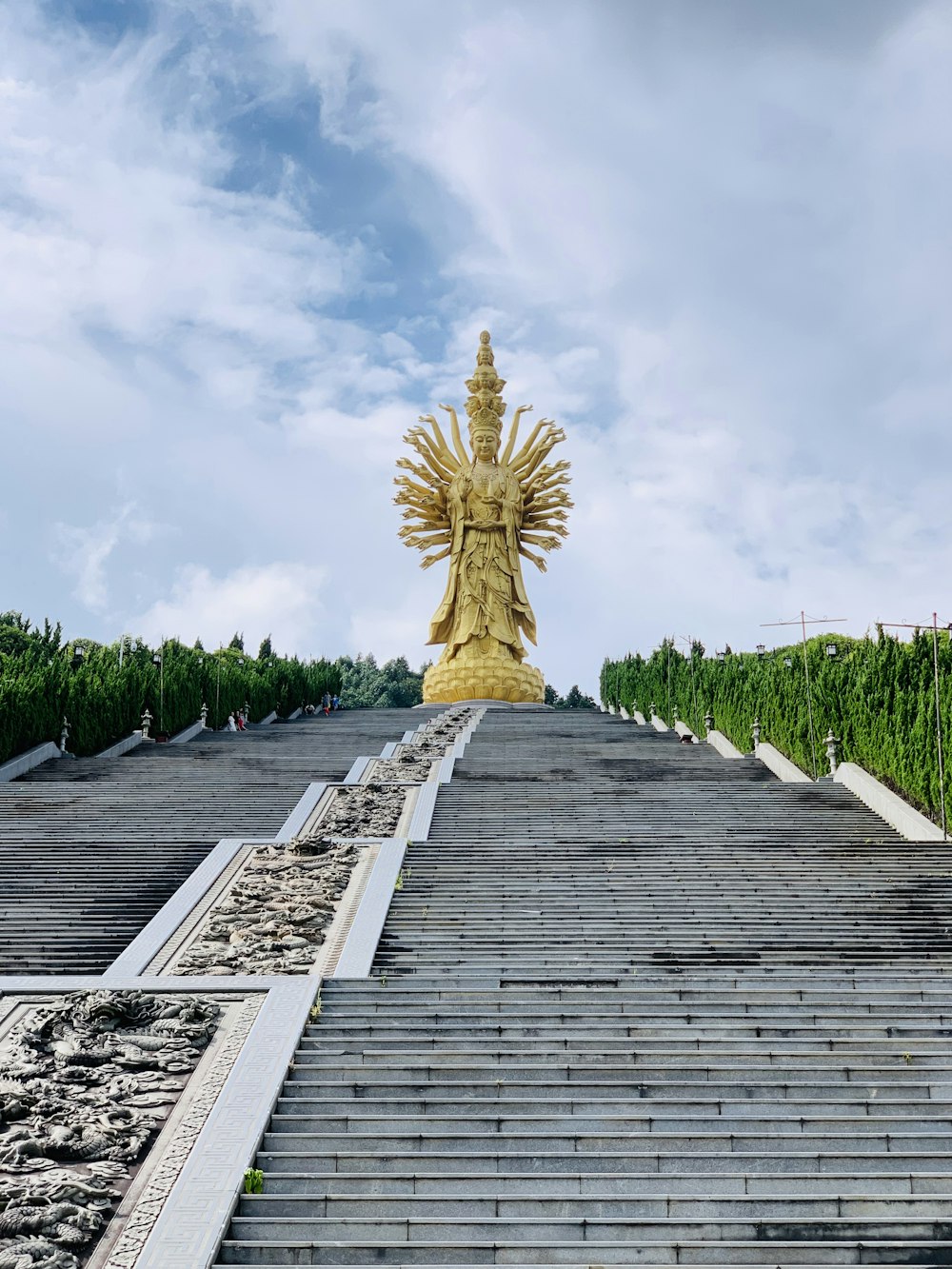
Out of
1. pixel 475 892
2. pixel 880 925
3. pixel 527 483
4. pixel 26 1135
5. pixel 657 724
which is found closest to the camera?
pixel 26 1135

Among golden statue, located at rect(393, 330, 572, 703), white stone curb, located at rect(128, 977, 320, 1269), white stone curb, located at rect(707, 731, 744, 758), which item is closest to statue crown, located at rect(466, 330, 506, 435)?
golden statue, located at rect(393, 330, 572, 703)

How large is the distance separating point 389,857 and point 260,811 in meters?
3.66

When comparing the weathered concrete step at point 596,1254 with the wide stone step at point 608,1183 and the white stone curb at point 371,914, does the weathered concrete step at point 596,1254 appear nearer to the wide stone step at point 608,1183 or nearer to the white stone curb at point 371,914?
the wide stone step at point 608,1183

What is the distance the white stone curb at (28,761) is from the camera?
809 inches

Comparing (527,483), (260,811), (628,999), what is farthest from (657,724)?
(628,999)

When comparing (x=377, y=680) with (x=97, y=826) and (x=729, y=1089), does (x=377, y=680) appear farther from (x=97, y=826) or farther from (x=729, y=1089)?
(x=729, y=1089)

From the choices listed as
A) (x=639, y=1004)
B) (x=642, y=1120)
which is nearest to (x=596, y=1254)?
(x=642, y=1120)

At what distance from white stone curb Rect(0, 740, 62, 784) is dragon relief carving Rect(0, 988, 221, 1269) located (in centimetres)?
1120

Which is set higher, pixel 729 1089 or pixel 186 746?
pixel 186 746

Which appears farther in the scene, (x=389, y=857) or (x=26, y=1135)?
(x=389, y=857)

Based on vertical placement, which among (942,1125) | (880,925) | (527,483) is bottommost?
(942,1125)

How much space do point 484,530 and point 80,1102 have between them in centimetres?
2836

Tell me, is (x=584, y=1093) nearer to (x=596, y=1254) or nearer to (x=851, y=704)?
(x=596, y=1254)

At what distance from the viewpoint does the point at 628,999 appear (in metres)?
9.90
